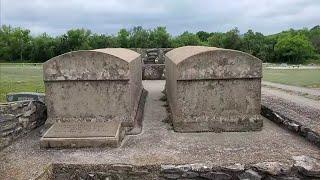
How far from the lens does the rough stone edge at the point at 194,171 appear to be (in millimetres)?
5926

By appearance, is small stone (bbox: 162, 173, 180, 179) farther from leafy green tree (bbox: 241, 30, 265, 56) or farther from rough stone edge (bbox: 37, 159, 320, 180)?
leafy green tree (bbox: 241, 30, 265, 56)

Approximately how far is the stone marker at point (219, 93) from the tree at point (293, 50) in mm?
45074

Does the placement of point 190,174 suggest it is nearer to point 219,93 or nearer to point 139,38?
point 219,93

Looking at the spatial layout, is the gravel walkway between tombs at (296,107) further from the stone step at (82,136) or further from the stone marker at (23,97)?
the stone marker at (23,97)

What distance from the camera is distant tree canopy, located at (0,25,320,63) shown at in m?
41.9

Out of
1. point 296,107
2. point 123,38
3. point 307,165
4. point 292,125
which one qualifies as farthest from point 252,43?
point 307,165

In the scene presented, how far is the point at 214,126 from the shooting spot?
801cm

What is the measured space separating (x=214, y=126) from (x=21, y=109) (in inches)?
136

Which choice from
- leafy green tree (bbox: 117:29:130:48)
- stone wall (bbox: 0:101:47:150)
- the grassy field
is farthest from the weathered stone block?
leafy green tree (bbox: 117:29:130:48)

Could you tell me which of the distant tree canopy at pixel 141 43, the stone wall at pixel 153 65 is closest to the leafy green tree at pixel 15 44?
the distant tree canopy at pixel 141 43

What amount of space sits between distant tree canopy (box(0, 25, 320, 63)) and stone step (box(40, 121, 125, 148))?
3145 cm

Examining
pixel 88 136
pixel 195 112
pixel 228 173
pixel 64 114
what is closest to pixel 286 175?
pixel 228 173

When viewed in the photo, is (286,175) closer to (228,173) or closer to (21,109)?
(228,173)

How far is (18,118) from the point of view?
7.49 m
